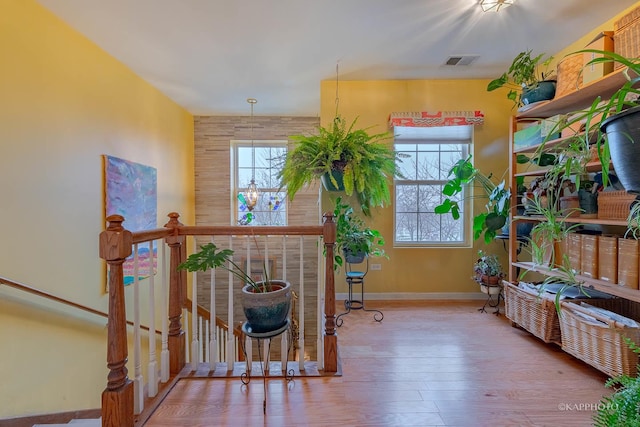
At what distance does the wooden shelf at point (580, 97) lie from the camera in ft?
6.23

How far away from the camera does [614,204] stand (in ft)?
6.01

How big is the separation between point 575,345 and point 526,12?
2409 mm

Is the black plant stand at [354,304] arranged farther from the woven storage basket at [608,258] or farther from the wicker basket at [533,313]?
the woven storage basket at [608,258]

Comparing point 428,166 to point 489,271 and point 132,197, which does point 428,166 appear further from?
point 132,197

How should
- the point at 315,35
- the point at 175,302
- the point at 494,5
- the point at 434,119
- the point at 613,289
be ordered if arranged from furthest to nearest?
the point at 434,119 < the point at 315,35 < the point at 494,5 < the point at 175,302 < the point at 613,289

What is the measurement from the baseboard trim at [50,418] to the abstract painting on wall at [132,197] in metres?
1.13

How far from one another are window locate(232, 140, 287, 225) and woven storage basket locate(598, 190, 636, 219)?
3807 millimetres

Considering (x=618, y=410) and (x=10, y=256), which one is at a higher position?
(x=10, y=256)

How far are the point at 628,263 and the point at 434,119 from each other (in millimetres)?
2061

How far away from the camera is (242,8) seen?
2.13 meters

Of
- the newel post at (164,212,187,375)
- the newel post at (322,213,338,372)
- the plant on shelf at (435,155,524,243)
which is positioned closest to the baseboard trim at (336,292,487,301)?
the plant on shelf at (435,155,524,243)

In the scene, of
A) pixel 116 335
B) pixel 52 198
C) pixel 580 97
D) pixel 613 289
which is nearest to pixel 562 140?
pixel 613 289

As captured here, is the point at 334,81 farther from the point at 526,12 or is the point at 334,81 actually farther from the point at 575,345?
the point at 575,345

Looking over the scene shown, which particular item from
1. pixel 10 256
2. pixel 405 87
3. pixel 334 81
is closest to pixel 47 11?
pixel 10 256
